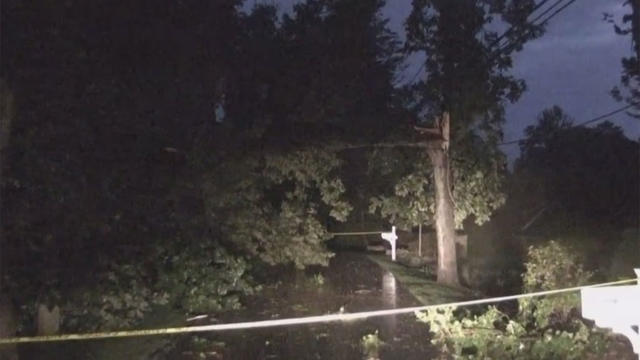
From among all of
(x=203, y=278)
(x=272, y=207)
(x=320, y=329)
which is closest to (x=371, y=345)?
(x=320, y=329)

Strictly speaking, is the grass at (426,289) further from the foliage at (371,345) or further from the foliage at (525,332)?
the foliage at (371,345)

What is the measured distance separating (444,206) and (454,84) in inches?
115

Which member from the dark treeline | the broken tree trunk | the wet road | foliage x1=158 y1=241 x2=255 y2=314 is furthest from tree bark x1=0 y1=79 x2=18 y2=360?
the broken tree trunk

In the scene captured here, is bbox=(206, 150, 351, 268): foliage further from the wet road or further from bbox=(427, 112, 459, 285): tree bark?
bbox=(427, 112, 459, 285): tree bark

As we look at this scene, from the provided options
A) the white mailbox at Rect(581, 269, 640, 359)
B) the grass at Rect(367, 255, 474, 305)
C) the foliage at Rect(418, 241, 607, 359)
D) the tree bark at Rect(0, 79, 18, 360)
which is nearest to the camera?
the white mailbox at Rect(581, 269, 640, 359)

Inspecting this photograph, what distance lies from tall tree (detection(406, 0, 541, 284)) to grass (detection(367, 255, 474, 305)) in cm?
82

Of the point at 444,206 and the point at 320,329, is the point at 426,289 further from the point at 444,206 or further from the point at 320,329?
the point at 320,329

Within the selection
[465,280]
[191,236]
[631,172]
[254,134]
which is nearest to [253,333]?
[191,236]

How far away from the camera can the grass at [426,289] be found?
19.3m

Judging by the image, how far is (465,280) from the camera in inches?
972

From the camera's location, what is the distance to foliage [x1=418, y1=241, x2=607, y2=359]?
38.2ft

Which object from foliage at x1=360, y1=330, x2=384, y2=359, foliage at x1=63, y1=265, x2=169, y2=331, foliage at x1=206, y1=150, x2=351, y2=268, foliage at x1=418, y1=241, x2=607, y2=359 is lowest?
foliage at x1=360, y1=330, x2=384, y2=359

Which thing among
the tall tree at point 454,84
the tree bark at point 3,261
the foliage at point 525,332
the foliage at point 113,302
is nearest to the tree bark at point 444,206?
the tall tree at point 454,84

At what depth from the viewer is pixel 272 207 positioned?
20.9 metres
